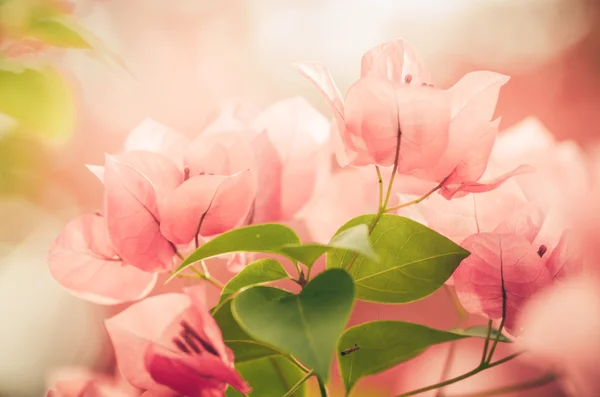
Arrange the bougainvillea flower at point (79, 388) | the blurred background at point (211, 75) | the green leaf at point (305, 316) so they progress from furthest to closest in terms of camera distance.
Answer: the blurred background at point (211, 75)
the bougainvillea flower at point (79, 388)
the green leaf at point (305, 316)

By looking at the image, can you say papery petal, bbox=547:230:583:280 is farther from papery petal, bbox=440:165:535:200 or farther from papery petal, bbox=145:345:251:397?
papery petal, bbox=145:345:251:397

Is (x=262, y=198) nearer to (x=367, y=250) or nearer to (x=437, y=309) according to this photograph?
(x=367, y=250)

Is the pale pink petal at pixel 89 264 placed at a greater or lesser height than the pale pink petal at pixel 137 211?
lesser

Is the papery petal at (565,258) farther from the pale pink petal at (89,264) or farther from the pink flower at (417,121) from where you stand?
the pale pink petal at (89,264)

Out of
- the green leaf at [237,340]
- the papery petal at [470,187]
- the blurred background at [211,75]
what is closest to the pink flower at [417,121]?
the papery petal at [470,187]

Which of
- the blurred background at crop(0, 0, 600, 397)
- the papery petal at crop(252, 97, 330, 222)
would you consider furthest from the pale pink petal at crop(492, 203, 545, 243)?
the blurred background at crop(0, 0, 600, 397)

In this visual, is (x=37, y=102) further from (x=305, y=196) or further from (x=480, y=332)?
(x=480, y=332)
